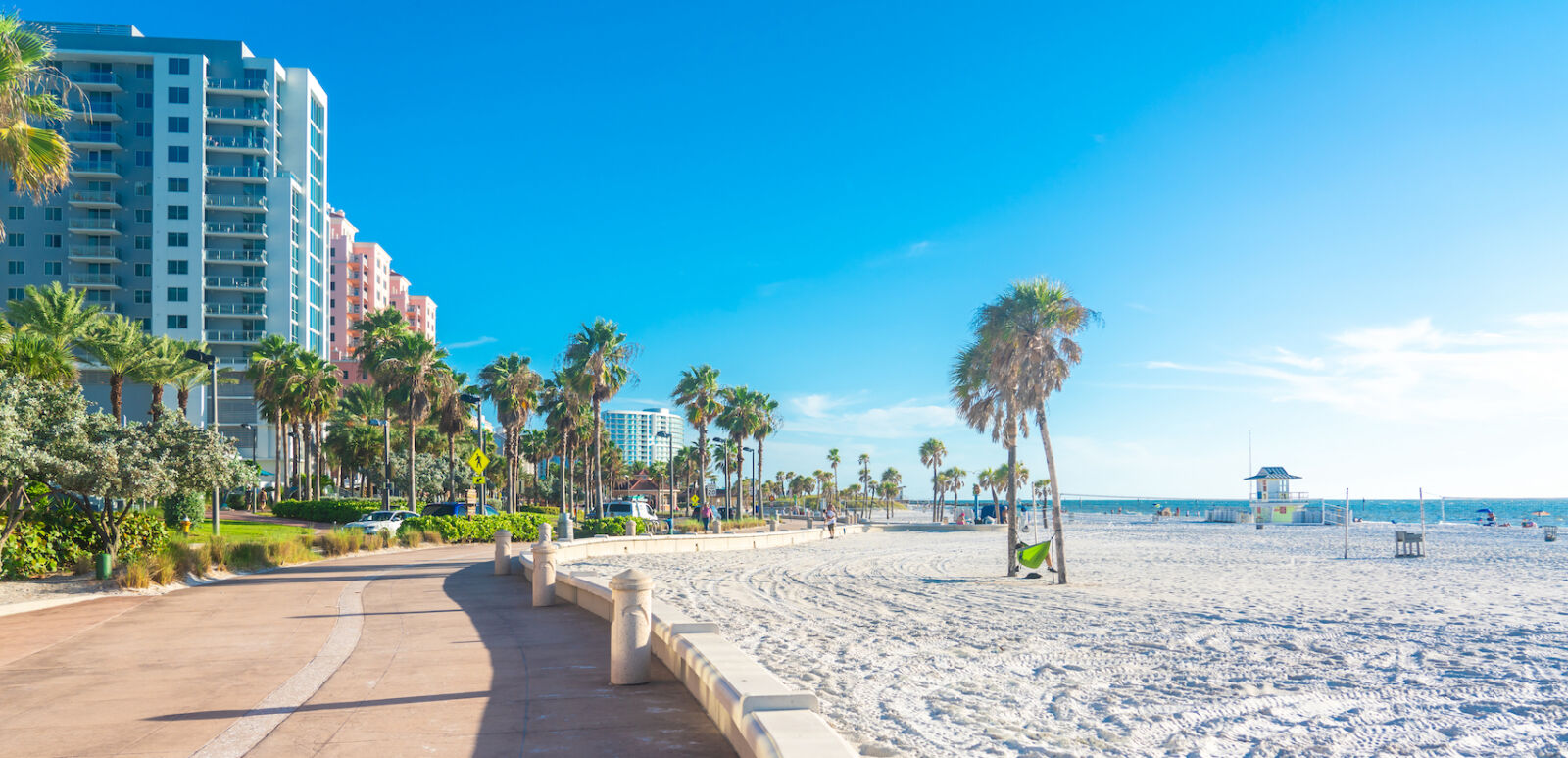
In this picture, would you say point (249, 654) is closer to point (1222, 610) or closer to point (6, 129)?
point (6, 129)

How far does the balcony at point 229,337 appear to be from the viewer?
3083 inches

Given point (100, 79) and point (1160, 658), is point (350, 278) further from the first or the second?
point (1160, 658)

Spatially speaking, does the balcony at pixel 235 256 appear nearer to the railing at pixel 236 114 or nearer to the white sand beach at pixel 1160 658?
the railing at pixel 236 114

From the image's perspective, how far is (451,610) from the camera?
43.8 ft

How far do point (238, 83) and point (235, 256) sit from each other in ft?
50.4

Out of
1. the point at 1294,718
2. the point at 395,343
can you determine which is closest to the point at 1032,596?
the point at 1294,718

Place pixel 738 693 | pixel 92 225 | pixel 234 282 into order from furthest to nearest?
1. pixel 234 282
2. pixel 92 225
3. pixel 738 693

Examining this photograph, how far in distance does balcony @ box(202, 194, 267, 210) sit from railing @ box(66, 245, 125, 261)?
798 centimetres

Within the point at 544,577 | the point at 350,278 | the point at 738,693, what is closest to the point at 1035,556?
the point at 544,577

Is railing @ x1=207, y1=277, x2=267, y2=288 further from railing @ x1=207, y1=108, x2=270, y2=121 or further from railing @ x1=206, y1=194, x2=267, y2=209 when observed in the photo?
railing @ x1=207, y1=108, x2=270, y2=121

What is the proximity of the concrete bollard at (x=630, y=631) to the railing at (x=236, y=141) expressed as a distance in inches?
3476

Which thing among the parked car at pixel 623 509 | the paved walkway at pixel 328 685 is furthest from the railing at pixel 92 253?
the paved walkway at pixel 328 685

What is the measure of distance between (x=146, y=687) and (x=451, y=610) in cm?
532

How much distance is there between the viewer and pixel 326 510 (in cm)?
4706
